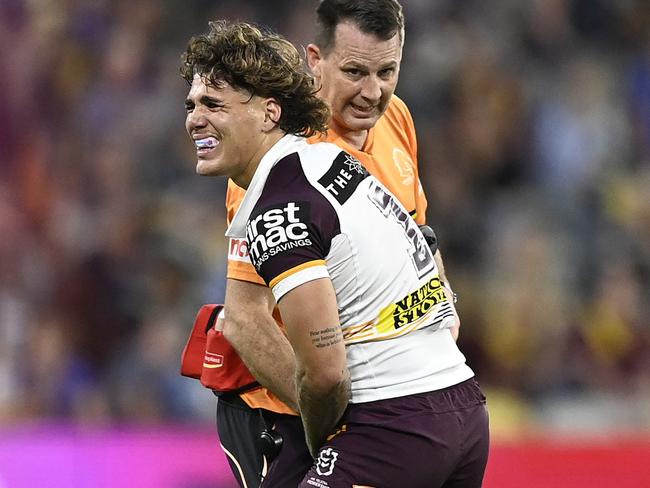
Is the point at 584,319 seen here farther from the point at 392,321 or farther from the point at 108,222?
the point at 392,321

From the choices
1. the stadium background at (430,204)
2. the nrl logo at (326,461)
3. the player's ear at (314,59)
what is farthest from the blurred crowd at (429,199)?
the nrl logo at (326,461)

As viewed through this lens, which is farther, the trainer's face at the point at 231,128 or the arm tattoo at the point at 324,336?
the trainer's face at the point at 231,128

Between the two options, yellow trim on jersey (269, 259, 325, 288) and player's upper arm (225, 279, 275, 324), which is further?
player's upper arm (225, 279, 275, 324)

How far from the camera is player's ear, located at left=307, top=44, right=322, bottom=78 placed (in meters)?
4.09

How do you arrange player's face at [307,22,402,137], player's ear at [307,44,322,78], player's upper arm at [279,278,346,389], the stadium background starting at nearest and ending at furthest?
player's upper arm at [279,278,346,389], player's face at [307,22,402,137], player's ear at [307,44,322,78], the stadium background

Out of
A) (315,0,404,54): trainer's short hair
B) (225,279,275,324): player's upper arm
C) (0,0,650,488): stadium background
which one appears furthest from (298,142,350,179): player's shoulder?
(0,0,650,488): stadium background

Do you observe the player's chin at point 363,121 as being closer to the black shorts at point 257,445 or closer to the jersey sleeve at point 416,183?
the jersey sleeve at point 416,183

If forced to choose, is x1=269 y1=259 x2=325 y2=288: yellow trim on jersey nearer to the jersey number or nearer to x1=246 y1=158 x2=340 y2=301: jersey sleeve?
x1=246 y1=158 x2=340 y2=301: jersey sleeve

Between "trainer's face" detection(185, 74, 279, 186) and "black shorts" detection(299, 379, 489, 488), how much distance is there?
74 cm

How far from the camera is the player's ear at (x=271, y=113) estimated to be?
343cm

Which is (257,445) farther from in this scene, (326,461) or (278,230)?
(278,230)

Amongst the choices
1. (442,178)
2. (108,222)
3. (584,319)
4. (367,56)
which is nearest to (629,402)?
(584,319)

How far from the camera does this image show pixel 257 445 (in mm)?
3900

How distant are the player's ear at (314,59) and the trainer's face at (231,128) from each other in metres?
0.70
